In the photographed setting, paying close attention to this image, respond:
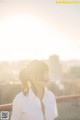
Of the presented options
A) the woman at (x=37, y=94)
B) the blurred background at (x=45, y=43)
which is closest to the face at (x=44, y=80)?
the woman at (x=37, y=94)

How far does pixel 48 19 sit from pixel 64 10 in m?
0.13

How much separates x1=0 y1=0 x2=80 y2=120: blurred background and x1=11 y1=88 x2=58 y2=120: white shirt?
0.55 feet

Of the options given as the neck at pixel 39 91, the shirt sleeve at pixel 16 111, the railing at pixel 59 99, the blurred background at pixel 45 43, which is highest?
the blurred background at pixel 45 43

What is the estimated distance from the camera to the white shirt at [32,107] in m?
1.54

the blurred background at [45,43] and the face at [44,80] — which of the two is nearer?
the face at [44,80]

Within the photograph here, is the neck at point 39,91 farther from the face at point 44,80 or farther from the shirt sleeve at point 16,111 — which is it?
the shirt sleeve at point 16,111

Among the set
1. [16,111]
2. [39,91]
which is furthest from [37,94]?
[16,111]

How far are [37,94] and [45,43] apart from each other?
1.41ft

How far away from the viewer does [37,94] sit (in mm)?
1658

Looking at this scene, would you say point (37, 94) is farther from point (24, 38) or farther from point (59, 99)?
point (24, 38)

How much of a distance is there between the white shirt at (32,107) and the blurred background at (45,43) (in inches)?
6.6

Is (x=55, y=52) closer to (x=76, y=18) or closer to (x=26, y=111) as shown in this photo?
(x=76, y=18)

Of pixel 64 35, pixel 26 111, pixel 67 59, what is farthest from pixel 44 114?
pixel 64 35

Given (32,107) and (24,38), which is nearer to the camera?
(32,107)
